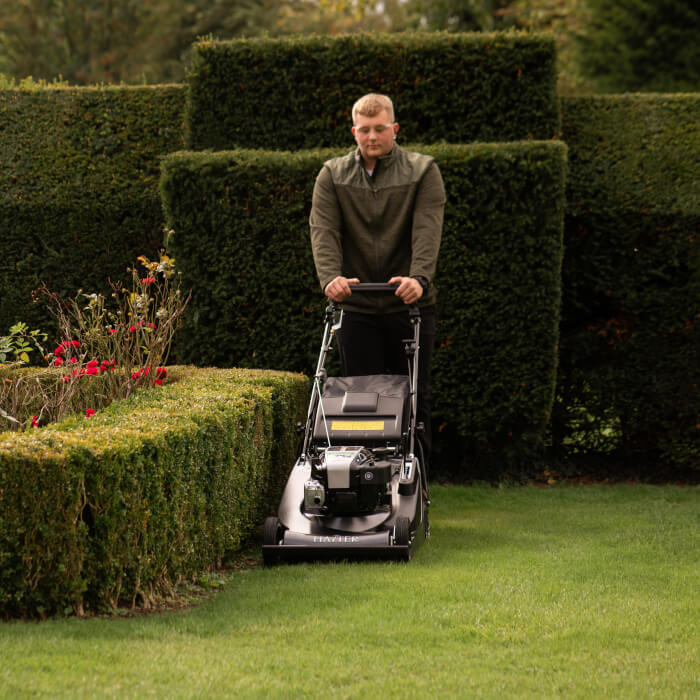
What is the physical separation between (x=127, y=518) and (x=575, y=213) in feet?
16.9

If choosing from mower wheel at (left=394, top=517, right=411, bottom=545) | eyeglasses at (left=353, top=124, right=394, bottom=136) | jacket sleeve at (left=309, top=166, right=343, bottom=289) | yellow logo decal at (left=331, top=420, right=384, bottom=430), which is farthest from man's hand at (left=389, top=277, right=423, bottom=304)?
mower wheel at (left=394, top=517, right=411, bottom=545)

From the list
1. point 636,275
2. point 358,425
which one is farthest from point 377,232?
point 636,275

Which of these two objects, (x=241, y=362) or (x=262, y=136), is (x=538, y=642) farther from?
(x=262, y=136)

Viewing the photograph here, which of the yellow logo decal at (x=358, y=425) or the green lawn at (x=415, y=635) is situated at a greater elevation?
the yellow logo decal at (x=358, y=425)

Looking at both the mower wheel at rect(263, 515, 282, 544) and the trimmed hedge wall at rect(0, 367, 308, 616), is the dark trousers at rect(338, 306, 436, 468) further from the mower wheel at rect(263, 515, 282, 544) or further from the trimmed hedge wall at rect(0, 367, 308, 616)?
the mower wheel at rect(263, 515, 282, 544)

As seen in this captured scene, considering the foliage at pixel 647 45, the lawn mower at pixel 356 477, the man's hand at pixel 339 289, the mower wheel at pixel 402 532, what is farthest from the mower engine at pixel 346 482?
the foliage at pixel 647 45

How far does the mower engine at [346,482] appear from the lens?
195 inches

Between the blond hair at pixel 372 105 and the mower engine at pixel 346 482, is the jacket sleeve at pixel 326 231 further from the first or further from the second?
the mower engine at pixel 346 482

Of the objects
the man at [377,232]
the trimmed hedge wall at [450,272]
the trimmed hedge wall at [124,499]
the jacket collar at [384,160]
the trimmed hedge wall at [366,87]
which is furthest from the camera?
the trimmed hedge wall at [366,87]

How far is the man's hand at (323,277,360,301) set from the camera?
5.53m

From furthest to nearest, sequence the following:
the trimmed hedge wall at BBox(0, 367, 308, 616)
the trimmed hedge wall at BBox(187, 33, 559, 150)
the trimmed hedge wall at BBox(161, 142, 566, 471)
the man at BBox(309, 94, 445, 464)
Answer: the trimmed hedge wall at BBox(187, 33, 559, 150), the trimmed hedge wall at BBox(161, 142, 566, 471), the man at BBox(309, 94, 445, 464), the trimmed hedge wall at BBox(0, 367, 308, 616)

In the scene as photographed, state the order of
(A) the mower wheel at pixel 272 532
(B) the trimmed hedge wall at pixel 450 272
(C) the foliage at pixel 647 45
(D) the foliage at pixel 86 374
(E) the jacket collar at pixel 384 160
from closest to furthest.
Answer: (A) the mower wheel at pixel 272 532 < (E) the jacket collar at pixel 384 160 < (D) the foliage at pixel 86 374 < (B) the trimmed hedge wall at pixel 450 272 < (C) the foliage at pixel 647 45

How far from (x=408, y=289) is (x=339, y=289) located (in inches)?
14.3

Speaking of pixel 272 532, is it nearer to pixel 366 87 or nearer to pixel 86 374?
pixel 86 374
